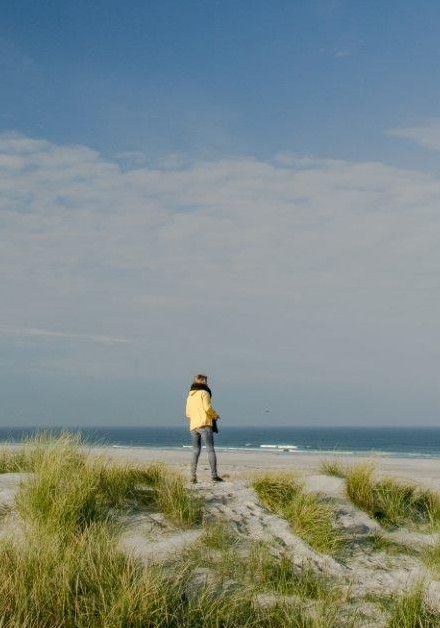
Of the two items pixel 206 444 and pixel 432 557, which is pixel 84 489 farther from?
pixel 432 557

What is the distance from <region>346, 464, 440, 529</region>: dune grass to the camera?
11000 millimetres

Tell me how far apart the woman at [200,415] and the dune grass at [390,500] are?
86.6 inches

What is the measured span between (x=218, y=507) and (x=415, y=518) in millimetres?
3388

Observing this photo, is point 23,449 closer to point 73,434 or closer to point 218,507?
point 73,434

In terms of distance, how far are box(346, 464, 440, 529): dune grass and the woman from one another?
220cm

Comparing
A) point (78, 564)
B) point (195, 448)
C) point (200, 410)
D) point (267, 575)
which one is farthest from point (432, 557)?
point (78, 564)

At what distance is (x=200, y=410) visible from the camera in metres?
12.3

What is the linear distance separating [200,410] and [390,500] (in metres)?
3.16

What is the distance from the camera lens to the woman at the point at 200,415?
12.1m

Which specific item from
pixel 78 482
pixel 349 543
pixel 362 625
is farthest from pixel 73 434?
pixel 362 625

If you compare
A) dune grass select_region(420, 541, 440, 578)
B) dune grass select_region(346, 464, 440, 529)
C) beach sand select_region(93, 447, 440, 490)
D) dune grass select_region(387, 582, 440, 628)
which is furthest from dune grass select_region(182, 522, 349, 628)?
dune grass select_region(346, 464, 440, 529)

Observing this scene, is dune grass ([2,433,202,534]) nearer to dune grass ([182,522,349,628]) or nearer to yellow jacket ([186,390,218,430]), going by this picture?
dune grass ([182,522,349,628])

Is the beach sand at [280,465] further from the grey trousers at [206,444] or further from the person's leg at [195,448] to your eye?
the person's leg at [195,448]

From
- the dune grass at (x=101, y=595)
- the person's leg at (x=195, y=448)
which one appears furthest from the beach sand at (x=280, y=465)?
the dune grass at (x=101, y=595)
